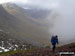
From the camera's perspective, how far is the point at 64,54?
91.5 feet

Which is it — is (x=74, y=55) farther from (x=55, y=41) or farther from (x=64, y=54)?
(x=55, y=41)

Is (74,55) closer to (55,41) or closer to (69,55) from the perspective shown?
(69,55)

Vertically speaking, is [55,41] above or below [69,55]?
above

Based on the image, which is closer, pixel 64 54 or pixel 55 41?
pixel 64 54

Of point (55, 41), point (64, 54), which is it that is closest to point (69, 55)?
point (64, 54)

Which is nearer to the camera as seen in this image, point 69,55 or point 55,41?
point 69,55

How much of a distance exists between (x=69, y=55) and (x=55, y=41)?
7.25m

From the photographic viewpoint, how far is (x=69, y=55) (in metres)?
28.7

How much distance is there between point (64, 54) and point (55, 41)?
792 centimetres

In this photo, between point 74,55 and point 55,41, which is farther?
point 55,41

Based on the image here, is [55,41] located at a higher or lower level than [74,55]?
higher

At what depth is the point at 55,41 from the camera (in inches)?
1405

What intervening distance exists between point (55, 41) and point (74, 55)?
263 inches

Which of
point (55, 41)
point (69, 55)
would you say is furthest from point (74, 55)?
point (55, 41)
